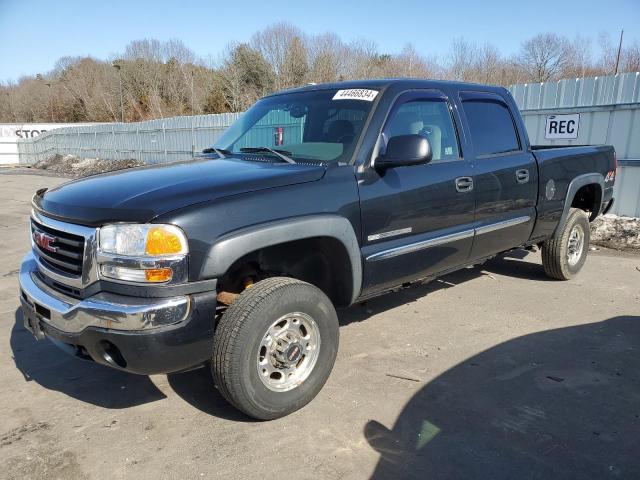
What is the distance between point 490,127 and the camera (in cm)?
440

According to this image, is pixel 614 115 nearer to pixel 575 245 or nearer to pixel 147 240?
pixel 575 245

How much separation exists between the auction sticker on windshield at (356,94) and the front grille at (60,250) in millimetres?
2013

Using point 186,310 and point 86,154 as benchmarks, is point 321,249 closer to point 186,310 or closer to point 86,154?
point 186,310

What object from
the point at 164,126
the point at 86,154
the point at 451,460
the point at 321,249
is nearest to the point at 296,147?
the point at 321,249

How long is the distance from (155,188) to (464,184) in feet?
7.56

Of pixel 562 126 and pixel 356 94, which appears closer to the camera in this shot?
pixel 356 94

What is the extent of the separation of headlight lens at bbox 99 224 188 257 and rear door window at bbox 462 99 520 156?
2.68 m

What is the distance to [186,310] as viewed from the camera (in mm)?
2496

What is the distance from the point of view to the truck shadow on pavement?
249 cm

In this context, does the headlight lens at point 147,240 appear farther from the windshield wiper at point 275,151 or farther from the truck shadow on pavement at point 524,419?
the truck shadow on pavement at point 524,419

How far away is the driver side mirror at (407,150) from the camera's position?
318 cm

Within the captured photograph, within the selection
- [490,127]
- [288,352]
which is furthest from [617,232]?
[288,352]

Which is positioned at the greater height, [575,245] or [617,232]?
[575,245]

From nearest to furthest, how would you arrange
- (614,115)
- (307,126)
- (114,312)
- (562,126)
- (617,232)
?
(114,312) → (307,126) → (617,232) → (614,115) → (562,126)
